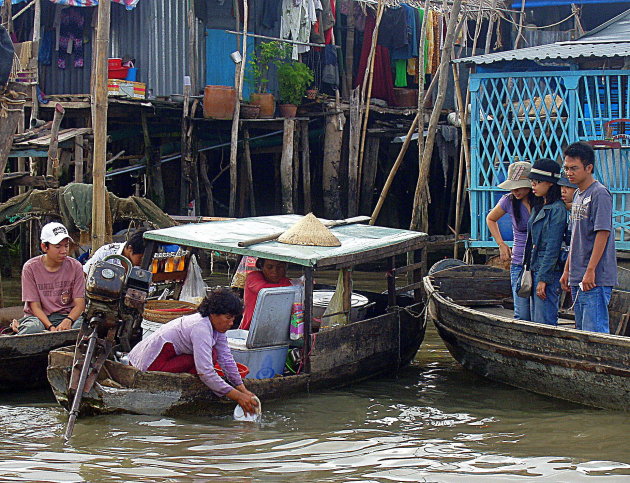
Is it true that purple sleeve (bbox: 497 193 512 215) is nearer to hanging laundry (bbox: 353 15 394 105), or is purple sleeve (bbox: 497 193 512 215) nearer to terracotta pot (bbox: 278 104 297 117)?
terracotta pot (bbox: 278 104 297 117)

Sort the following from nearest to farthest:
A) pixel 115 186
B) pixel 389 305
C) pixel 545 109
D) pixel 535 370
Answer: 1. pixel 535 370
2. pixel 389 305
3. pixel 545 109
4. pixel 115 186

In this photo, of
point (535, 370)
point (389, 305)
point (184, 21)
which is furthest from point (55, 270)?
point (184, 21)

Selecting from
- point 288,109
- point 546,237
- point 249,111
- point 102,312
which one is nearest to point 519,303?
point 546,237

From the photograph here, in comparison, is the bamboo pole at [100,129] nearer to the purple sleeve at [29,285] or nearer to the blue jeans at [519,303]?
the purple sleeve at [29,285]

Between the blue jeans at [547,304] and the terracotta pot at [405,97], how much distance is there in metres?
10.7

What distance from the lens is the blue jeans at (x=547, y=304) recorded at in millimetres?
6949

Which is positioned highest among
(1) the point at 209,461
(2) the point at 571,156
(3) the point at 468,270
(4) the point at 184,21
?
(4) the point at 184,21

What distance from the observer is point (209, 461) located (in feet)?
17.2

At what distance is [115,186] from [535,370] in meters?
11.2

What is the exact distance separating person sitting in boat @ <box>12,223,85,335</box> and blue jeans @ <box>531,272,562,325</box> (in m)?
3.51

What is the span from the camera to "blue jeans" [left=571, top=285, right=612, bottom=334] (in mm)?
6469

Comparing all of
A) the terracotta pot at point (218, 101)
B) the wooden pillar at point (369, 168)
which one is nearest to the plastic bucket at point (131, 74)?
the terracotta pot at point (218, 101)

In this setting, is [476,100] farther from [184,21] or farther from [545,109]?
[184,21]

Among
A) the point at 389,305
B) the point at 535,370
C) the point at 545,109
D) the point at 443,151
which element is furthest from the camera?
the point at 443,151
